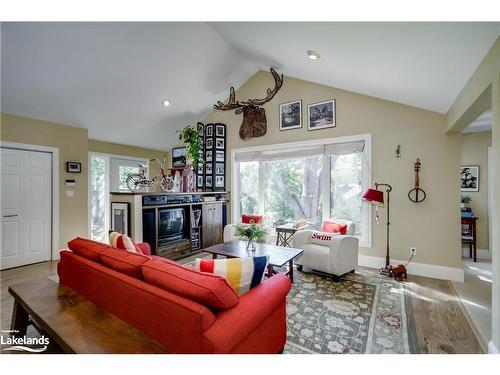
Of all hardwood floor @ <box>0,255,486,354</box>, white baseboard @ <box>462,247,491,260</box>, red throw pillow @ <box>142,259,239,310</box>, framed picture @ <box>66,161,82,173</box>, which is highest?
framed picture @ <box>66,161,82,173</box>

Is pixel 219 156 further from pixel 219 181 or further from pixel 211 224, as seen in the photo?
pixel 211 224

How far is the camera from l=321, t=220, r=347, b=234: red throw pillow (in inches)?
139

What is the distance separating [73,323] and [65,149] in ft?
13.2

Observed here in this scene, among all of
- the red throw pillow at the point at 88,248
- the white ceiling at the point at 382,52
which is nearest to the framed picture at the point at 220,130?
the white ceiling at the point at 382,52

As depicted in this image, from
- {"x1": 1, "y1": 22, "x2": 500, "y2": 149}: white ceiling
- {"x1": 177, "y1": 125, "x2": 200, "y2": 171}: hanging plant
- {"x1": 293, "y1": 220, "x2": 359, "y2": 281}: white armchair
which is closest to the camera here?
{"x1": 1, "y1": 22, "x2": 500, "y2": 149}: white ceiling

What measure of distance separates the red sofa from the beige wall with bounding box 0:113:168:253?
3026mm

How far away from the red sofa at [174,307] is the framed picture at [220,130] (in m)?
3.89

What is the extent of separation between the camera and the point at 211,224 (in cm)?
492

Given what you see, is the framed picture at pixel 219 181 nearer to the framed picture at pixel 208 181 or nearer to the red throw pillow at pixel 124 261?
the framed picture at pixel 208 181

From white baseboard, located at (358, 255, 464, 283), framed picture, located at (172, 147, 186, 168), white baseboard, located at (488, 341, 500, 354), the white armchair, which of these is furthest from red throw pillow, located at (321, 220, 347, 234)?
framed picture, located at (172, 147, 186, 168)

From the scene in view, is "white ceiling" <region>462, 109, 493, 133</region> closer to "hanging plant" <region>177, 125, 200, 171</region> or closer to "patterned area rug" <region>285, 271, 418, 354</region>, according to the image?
"patterned area rug" <region>285, 271, 418, 354</region>

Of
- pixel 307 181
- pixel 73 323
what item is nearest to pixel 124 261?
pixel 73 323
